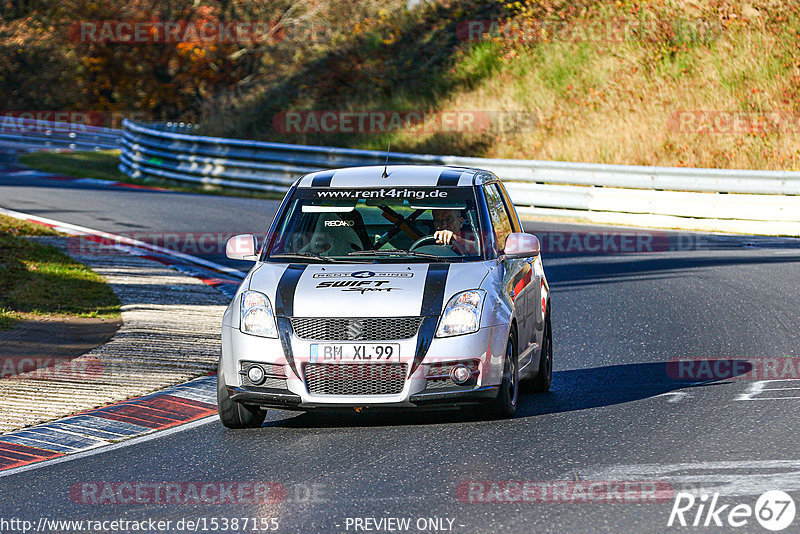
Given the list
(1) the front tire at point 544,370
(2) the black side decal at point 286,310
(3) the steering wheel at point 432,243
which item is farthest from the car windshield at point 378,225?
(1) the front tire at point 544,370

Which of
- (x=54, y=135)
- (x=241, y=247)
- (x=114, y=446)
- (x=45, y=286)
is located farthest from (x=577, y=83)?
(x=114, y=446)

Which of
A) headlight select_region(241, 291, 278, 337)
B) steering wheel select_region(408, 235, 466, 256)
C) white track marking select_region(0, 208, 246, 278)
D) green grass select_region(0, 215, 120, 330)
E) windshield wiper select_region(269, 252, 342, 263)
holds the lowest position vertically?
white track marking select_region(0, 208, 246, 278)

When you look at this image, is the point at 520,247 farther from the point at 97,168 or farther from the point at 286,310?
the point at 97,168

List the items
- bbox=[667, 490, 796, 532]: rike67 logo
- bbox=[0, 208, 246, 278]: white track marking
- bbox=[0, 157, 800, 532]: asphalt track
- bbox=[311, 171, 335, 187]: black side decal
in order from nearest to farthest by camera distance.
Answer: bbox=[667, 490, 796, 532]: rike67 logo, bbox=[0, 157, 800, 532]: asphalt track, bbox=[311, 171, 335, 187]: black side decal, bbox=[0, 208, 246, 278]: white track marking

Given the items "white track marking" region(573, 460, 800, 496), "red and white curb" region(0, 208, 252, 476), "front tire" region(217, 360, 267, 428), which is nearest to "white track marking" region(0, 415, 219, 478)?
"red and white curb" region(0, 208, 252, 476)

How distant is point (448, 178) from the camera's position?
9.06m

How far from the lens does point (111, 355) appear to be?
10812mm

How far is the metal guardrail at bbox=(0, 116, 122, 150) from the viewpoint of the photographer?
44312 millimetres

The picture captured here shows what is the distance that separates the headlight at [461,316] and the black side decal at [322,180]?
5.75 feet

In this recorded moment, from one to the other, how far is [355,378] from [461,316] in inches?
30.7

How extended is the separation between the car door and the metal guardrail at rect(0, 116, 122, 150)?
35555 mm

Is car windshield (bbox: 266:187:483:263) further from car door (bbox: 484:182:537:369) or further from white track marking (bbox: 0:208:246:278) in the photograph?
white track marking (bbox: 0:208:246:278)

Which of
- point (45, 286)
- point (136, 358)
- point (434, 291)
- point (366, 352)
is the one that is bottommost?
point (45, 286)

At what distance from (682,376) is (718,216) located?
12044mm
